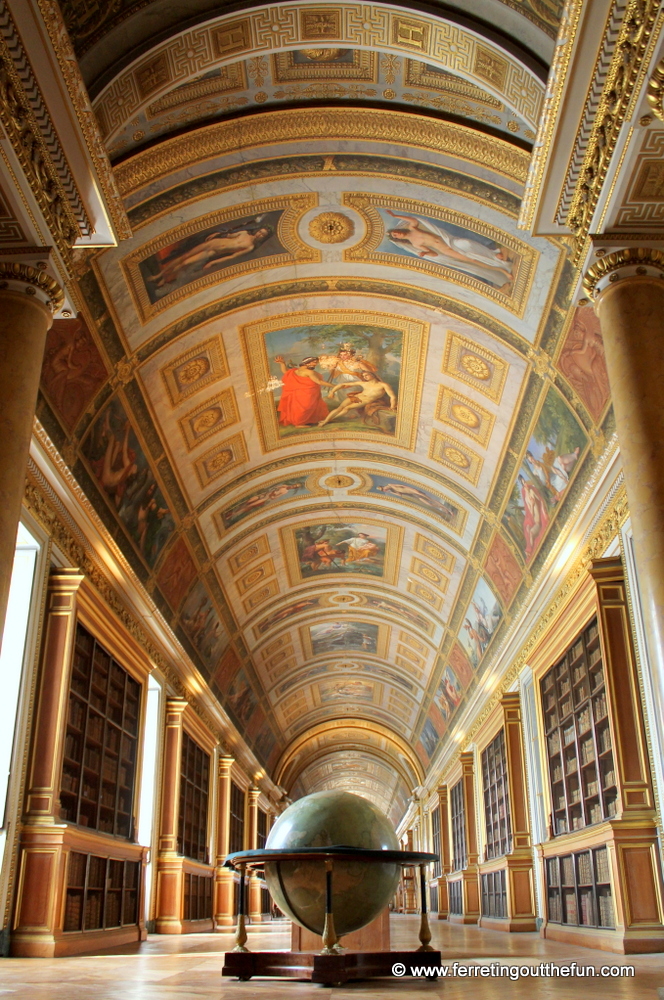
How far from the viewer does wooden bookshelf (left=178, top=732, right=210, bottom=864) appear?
1892 cm

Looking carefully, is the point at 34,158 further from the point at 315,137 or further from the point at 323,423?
the point at 323,423

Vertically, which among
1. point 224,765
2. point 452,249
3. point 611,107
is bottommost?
point 224,765

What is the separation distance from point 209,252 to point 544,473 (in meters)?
6.44

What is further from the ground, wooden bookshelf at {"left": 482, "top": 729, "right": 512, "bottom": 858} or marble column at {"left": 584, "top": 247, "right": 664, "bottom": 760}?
marble column at {"left": 584, "top": 247, "right": 664, "bottom": 760}

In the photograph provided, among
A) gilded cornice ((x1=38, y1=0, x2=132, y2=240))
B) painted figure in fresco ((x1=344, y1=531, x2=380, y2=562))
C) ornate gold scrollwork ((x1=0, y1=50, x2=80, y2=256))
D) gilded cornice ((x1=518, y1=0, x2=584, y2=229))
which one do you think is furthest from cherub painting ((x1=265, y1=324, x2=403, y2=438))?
ornate gold scrollwork ((x1=0, y1=50, x2=80, y2=256))

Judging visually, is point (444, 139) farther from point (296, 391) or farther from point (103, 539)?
point (103, 539)

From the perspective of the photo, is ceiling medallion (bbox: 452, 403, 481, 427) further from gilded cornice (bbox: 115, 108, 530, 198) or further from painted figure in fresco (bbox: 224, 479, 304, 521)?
gilded cornice (bbox: 115, 108, 530, 198)

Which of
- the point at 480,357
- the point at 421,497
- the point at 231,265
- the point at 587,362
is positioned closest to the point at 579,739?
the point at 587,362

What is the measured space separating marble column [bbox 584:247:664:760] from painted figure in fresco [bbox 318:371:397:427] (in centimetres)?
779

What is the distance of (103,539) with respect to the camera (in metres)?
12.7

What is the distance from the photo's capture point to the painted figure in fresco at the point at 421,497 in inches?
703

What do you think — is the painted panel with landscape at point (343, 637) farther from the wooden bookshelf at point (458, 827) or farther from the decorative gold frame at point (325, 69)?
the decorative gold frame at point (325, 69)

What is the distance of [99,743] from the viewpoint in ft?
41.4

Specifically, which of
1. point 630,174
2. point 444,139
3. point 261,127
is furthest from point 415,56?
point 630,174
